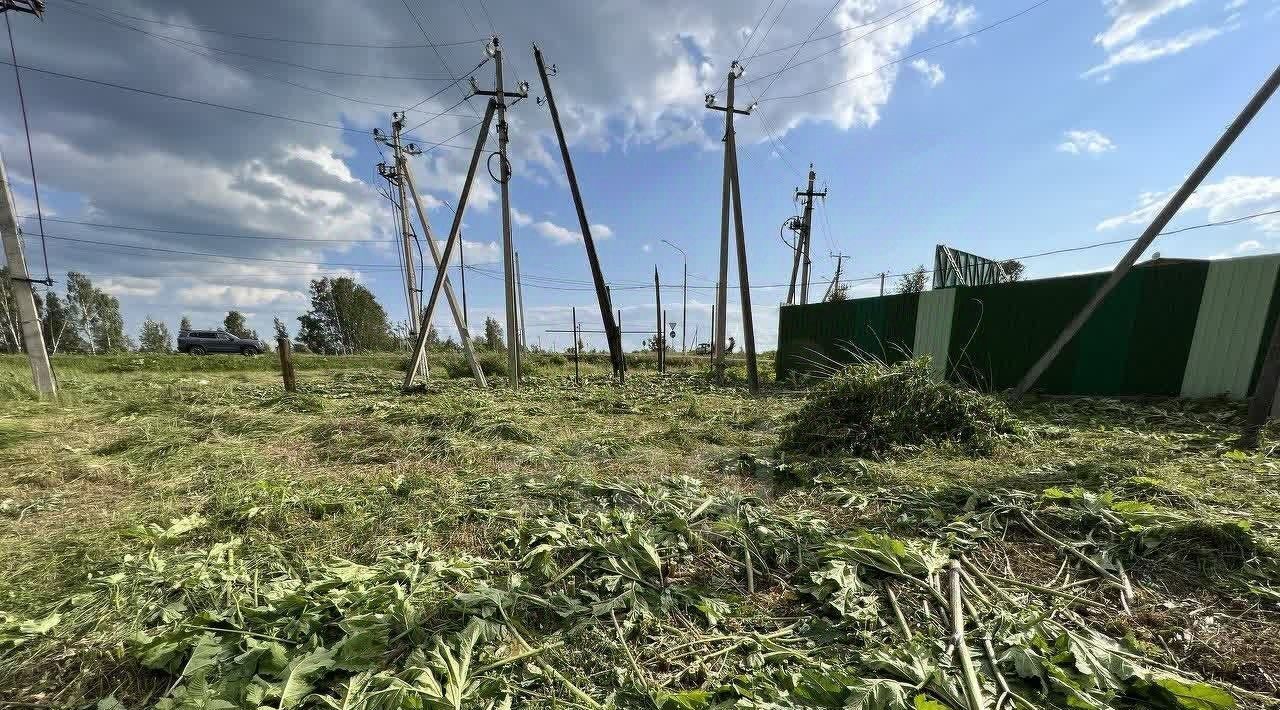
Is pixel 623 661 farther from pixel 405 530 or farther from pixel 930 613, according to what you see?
pixel 405 530

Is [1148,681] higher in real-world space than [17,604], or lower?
higher

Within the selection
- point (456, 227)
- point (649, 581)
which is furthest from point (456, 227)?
point (649, 581)

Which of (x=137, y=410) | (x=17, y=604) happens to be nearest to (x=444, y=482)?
(x=17, y=604)

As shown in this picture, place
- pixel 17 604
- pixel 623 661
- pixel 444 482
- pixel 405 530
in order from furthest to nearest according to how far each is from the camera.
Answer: pixel 444 482 < pixel 405 530 < pixel 17 604 < pixel 623 661

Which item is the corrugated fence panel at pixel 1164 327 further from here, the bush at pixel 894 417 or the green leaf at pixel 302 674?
the green leaf at pixel 302 674

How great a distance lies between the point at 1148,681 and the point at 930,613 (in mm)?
660

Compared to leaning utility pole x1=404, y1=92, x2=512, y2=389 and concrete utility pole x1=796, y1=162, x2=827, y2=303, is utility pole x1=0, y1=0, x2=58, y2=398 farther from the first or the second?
concrete utility pole x1=796, y1=162, x2=827, y2=303

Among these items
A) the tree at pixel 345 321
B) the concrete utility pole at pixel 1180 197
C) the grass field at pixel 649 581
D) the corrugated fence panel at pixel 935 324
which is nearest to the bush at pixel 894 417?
the grass field at pixel 649 581

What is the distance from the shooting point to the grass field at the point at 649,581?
1684mm

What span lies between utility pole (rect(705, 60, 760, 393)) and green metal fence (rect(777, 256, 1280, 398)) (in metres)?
2.89

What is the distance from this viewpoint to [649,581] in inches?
92.2

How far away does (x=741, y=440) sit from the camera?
602cm

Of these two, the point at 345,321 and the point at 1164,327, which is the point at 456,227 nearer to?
the point at 1164,327

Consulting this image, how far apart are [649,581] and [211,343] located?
37.3 metres
